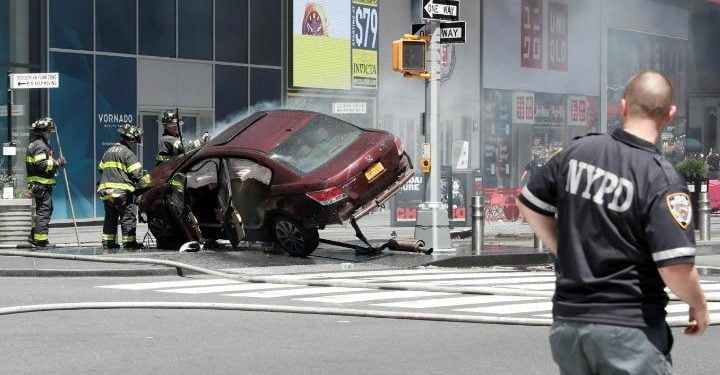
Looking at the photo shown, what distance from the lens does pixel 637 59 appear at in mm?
47062

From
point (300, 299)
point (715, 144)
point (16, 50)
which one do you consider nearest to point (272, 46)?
point (16, 50)

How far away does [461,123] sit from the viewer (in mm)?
38875

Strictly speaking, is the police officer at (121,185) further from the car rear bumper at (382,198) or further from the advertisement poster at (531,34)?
the advertisement poster at (531,34)

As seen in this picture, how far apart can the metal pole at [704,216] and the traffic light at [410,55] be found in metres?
6.97

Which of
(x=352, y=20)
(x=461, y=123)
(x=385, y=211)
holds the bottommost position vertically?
(x=385, y=211)

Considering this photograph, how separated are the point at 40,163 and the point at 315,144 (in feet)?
13.3

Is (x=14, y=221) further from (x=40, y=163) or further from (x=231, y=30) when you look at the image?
(x=231, y=30)

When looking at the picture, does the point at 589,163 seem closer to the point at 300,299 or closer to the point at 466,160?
the point at 300,299

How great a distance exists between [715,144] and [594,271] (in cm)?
5059

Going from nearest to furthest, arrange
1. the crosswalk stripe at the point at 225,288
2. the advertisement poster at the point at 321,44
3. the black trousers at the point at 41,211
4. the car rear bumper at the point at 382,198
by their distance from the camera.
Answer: the crosswalk stripe at the point at 225,288, the car rear bumper at the point at 382,198, the black trousers at the point at 41,211, the advertisement poster at the point at 321,44

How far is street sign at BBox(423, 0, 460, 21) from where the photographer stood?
699 inches

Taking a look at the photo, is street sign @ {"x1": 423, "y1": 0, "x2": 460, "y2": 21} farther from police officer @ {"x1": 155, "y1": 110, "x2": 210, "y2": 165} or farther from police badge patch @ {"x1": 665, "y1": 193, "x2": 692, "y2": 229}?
police badge patch @ {"x1": 665, "y1": 193, "x2": 692, "y2": 229}

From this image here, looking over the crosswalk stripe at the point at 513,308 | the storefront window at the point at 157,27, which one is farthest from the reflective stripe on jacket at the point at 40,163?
the storefront window at the point at 157,27

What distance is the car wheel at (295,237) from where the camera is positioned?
656 inches
